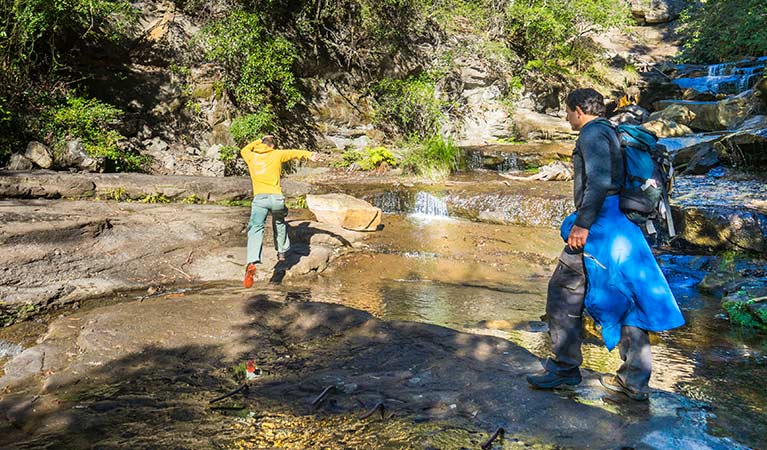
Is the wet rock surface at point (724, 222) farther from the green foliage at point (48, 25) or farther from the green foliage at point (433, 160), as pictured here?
the green foliage at point (48, 25)

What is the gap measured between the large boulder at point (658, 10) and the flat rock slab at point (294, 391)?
28.5 meters

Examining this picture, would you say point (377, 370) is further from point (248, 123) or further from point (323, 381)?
point (248, 123)

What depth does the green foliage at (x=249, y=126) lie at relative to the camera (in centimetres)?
1315

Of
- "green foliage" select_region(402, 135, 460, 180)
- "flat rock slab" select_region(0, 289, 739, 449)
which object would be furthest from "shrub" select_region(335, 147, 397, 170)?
"flat rock slab" select_region(0, 289, 739, 449)

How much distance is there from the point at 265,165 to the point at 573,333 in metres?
4.36

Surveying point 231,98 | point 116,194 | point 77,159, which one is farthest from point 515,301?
point 231,98

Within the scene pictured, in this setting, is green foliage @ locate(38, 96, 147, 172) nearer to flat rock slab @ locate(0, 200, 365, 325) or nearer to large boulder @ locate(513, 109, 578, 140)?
flat rock slab @ locate(0, 200, 365, 325)

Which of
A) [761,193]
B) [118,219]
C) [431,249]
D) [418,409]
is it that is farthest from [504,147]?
[418,409]

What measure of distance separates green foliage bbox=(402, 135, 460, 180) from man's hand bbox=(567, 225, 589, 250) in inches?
359

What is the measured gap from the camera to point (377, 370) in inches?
146

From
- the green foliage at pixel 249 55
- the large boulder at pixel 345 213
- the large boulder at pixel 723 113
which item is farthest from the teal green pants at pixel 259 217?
the large boulder at pixel 723 113

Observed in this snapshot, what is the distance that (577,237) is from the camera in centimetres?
315

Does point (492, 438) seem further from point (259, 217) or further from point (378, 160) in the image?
point (378, 160)

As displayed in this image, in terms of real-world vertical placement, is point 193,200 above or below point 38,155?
below
